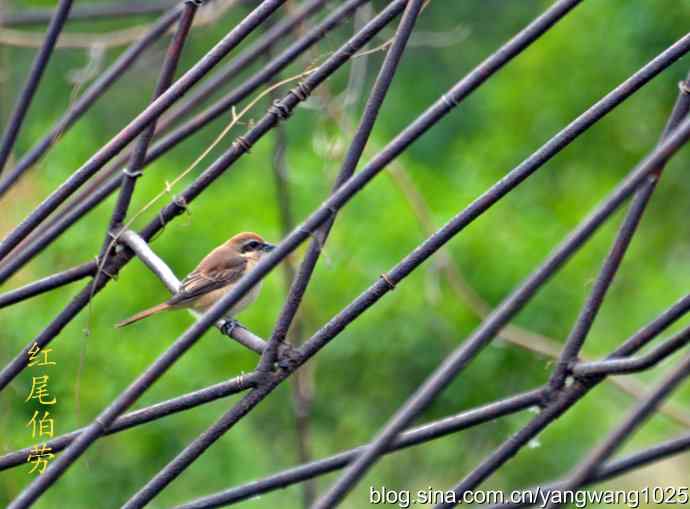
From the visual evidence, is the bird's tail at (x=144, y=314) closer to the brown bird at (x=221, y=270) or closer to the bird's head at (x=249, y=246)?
the brown bird at (x=221, y=270)

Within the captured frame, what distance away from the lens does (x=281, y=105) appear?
2689 millimetres

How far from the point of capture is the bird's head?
19.1ft

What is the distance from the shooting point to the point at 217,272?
18.9 feet

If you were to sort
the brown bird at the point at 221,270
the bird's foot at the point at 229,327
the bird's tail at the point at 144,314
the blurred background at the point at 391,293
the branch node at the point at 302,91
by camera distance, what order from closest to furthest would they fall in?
the branch node at the point at 302,91
the bird's foot at the point at 229,327
the bird's tail at the point at 144,314
the brown bird at the point at 221,270
the blurred background at the point at 391,293

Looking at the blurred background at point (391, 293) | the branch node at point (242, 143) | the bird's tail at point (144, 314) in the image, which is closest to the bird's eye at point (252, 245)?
the blurred background at point (391, 293)

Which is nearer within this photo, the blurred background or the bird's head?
the bird's head

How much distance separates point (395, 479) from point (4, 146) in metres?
4.71

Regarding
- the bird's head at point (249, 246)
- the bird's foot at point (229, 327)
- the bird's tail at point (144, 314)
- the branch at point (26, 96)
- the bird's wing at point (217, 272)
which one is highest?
the bird's head at point (249, 246)

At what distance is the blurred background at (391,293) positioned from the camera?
6000mm

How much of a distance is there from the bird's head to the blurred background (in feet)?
1.76

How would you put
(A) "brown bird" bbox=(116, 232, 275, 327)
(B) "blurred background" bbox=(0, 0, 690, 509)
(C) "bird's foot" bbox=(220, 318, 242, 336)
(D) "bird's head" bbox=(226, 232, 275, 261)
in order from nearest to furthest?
1. (C) "bird's foot" bbox=(220, 318, 242, 336)
2. (A) "brown bird" bbox=(116, 232, 275, 327)
3. (D) "bird's head" bbox=(226, 232, 275, 261)
4. (B) "blurred background" bbox=(0, 0, 690, 509)

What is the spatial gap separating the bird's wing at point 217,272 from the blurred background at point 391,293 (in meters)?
0.65

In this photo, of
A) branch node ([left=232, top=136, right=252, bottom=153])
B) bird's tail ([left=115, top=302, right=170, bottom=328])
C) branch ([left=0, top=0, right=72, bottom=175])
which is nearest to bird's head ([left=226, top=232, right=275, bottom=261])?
bird's tail ([left=115, top=302, right=170, bottom=328])

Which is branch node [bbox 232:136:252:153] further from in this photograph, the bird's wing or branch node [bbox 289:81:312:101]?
the bird's wing
